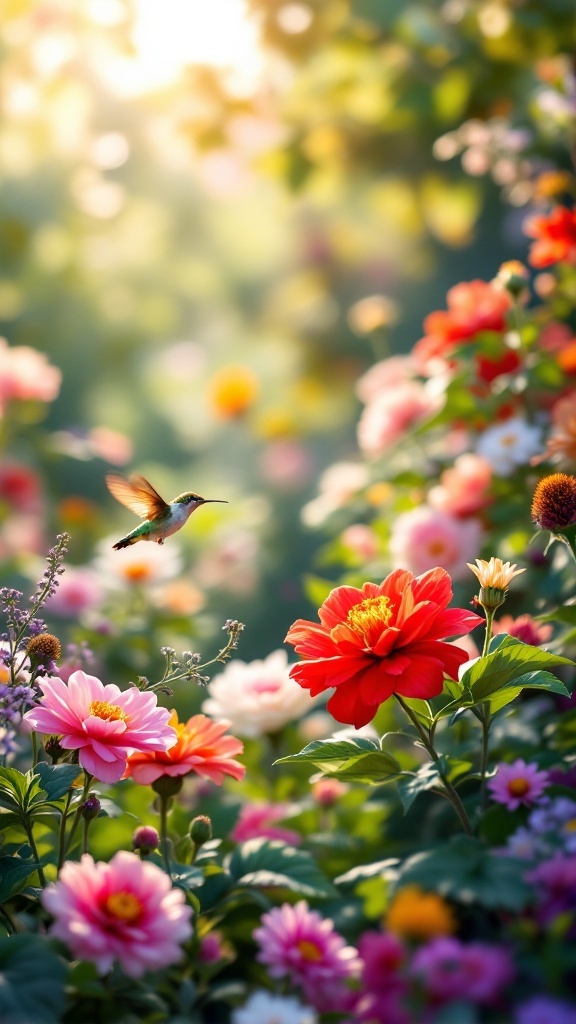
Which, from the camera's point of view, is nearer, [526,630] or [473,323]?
[526,630]

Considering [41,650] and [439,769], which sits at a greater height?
[41,650]

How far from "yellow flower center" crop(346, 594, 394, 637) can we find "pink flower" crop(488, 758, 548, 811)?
0.16 m

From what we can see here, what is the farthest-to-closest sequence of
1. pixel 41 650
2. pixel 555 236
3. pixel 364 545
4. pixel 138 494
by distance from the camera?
pixel 364 545 → pixel 555 236 → pixel 138 494 → pixel 41 650

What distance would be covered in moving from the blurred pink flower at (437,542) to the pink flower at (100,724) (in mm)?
536

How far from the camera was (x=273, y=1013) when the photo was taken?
1.66 ft

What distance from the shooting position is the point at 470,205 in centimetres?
199

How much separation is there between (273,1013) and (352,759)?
0.17 metres

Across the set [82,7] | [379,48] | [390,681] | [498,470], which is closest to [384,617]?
[390,681]

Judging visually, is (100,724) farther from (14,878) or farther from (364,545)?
(364,545)

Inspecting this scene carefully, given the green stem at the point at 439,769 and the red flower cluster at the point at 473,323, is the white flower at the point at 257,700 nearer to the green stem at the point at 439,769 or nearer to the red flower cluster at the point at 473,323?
the green stem at the point at 439,769

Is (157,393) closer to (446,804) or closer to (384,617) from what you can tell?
(446,804)

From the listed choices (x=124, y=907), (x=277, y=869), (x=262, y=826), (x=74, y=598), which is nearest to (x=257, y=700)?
(x=262, y=826)

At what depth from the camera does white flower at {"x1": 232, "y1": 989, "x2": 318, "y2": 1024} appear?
50 centimetres

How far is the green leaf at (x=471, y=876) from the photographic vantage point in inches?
20.5
